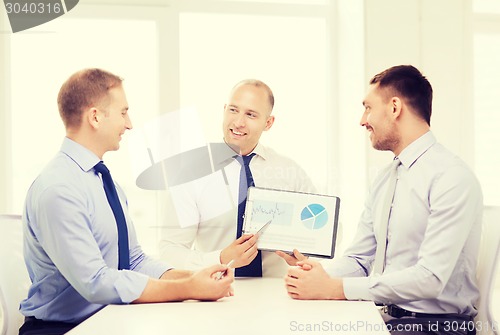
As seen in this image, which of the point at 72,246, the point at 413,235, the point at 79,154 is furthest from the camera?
the point at 413,235

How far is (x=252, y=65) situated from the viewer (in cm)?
429

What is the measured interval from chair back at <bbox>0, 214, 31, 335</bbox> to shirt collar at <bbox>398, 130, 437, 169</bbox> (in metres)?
1.35

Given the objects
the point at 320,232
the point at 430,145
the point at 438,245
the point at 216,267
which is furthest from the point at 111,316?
the point at 430,145

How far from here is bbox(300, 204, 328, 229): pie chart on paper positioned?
2.11 m

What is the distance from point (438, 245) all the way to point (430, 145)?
40 cm

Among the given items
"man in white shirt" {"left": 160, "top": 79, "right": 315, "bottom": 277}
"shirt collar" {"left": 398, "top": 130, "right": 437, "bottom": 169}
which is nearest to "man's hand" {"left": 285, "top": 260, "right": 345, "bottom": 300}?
"shirt collar" {"left": 398, "top": 130, "right": 437, "bottom": 169}

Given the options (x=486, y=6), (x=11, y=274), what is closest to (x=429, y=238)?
(x=11, y=274)

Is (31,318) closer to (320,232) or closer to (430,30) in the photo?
(320,232)

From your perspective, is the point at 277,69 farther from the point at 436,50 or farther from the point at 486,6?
the point at 486,6

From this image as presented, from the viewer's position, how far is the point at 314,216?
6.91 ft

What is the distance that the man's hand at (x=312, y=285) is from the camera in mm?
1835

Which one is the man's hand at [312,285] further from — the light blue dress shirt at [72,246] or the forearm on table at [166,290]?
the light blue dress shirt at [72,246]

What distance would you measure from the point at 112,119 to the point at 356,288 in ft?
3.07

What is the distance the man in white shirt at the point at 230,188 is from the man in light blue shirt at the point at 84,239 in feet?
1.28
